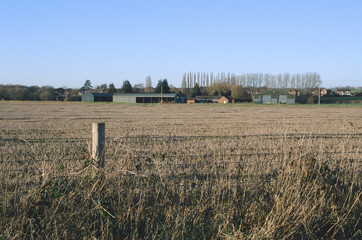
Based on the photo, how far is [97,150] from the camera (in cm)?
565

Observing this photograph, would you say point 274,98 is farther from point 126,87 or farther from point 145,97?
point 126,87

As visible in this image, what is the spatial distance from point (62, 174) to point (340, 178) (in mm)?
4878

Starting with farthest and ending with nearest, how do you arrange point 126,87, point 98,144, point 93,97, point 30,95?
point 126,87, point 30,95, point 93,97, point 98,144

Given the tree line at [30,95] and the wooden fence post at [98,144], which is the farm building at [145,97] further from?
the wooden fence post at [98,144]

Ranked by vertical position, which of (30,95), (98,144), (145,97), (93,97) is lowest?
(98,144)

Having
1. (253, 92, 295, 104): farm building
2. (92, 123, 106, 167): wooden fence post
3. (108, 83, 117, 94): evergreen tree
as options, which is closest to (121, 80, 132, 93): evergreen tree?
(108, 83, 117, 94): evergreen tree

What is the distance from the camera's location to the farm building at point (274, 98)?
95.5m

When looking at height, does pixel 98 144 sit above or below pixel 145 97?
below

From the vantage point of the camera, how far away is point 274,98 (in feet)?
327

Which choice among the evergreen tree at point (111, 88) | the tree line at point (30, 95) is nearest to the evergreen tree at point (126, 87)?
the evergreen tree at point (111, 88)

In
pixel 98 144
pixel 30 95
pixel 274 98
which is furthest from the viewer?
pixel 30 95

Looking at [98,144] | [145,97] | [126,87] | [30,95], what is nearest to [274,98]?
[145,97]

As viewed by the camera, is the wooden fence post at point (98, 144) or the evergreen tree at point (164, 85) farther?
the evergreen tree at point (164, 85)

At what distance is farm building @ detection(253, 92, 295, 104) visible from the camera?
95.5m
